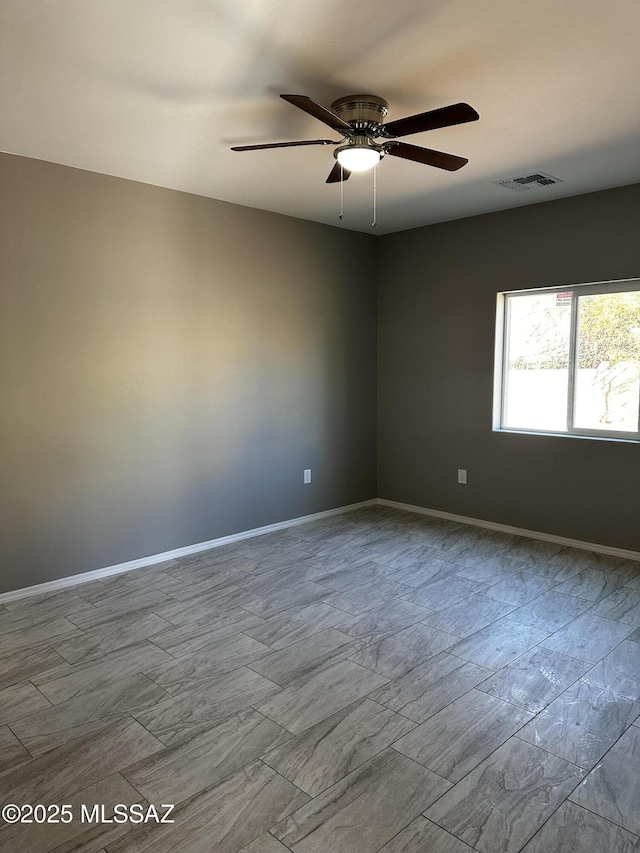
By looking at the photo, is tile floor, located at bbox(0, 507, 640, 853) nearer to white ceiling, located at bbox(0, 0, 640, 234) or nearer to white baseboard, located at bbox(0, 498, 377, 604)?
white baseboard, located at bbox(0, 498, 377, 604)

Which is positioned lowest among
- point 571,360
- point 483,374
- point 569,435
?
point 569,435

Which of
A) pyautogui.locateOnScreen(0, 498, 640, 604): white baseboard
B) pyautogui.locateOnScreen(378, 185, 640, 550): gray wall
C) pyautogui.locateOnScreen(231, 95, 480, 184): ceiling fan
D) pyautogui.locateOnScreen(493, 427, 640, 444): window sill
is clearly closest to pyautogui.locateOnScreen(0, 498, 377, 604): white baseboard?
pyautogui.locateOnScreen(0, 498, 640, 604): white baseboard

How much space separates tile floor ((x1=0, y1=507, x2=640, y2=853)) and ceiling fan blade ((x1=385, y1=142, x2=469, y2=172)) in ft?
7.58

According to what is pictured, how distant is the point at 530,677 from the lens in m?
2.61

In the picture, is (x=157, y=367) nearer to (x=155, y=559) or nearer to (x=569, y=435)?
(x=155, y=559)

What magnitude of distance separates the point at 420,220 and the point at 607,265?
1.56 meters

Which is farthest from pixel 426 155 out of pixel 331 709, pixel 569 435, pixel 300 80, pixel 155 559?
pixel 155 559

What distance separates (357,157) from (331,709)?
238 cm

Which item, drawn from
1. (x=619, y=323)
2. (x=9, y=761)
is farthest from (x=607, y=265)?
(x=9, y=761)

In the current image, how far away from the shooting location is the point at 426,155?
8.84 ft

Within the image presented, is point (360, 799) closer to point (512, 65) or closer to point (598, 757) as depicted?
point (598, 757)

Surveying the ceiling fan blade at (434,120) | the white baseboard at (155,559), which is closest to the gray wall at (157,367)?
the white baseboard at (155,559)

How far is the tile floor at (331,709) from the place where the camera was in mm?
1780

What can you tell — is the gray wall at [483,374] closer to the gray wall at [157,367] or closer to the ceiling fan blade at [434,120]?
the gray wall at [157,367]
